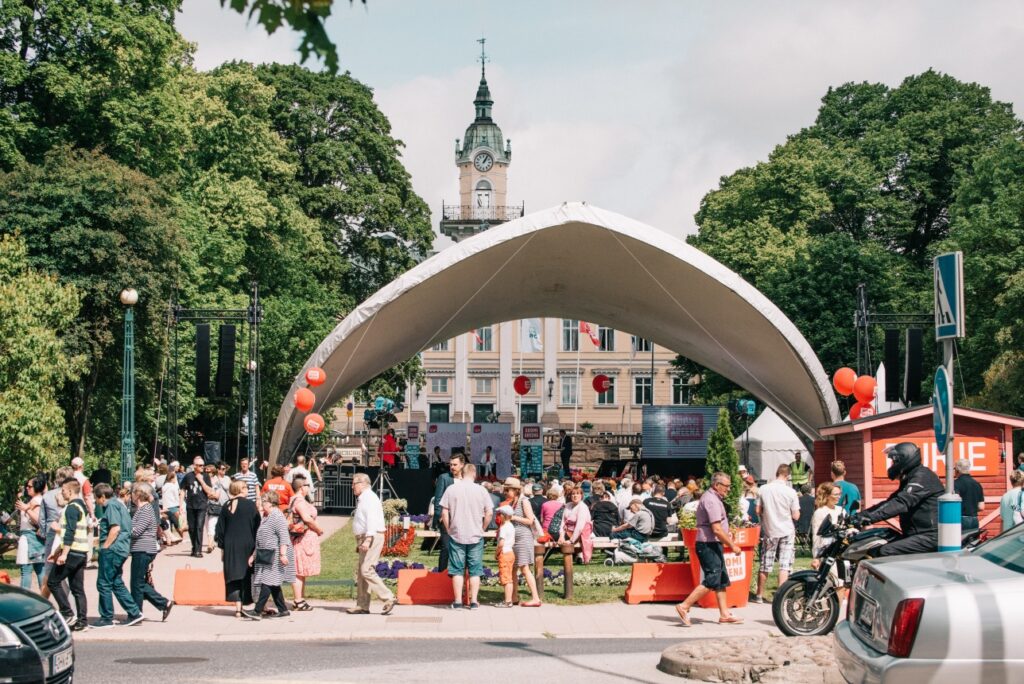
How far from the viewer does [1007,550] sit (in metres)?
7.16

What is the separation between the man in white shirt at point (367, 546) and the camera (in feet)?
49.9

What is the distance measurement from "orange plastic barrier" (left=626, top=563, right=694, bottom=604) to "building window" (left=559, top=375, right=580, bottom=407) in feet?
216

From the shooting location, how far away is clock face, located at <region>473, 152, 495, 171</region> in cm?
10175

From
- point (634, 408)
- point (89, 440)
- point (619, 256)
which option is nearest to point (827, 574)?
point (619, 256)

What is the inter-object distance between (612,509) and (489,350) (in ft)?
202

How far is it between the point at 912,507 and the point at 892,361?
2555 cm

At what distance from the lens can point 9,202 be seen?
3159 cm

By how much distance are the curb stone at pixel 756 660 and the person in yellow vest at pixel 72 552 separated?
6.60 meters

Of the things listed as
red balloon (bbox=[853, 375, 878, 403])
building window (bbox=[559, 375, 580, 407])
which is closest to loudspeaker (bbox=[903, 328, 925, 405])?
red balloon (bbox=[853, 375, 878, 403])

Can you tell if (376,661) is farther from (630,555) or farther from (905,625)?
(630,555)

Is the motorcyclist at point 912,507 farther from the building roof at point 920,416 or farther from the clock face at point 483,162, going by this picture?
the clock face at point 483,162

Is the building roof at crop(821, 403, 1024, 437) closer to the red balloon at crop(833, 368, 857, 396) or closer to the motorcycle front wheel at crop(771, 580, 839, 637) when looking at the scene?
the red balloon at crop(833, 368, 857, 396)

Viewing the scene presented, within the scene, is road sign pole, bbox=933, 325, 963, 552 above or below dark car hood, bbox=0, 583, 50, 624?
above

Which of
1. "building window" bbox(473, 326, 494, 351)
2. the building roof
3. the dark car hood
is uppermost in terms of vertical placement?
"building window" bbox(473, 326, 494, 351)
